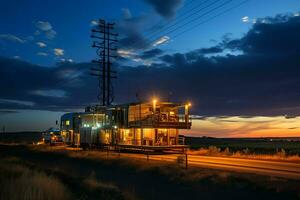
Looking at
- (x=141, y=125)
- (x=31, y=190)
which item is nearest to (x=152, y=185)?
(x=31, y=190)

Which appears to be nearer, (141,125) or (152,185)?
(152,185)

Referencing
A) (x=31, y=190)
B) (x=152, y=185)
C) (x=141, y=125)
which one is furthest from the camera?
(x=141, y=125)

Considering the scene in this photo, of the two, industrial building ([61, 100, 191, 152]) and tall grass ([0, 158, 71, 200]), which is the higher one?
industrial building ([61, 100, 191, 152])

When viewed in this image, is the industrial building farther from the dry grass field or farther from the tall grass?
the tall grass

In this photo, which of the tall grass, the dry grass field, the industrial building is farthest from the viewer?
the industrial building

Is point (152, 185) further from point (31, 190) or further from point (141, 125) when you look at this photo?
point (141, 125)

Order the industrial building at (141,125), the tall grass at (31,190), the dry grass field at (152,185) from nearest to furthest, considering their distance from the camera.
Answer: the tall grass at (31,190)
the dry grass field at (152,185)
the industrial building at (141,125)

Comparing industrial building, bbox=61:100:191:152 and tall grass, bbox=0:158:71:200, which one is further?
industrial building, bbox=61:100:191:152

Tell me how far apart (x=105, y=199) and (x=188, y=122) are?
1004 inches

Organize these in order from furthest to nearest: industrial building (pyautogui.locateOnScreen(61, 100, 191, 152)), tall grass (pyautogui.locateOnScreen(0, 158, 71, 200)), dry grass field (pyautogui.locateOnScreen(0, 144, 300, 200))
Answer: industrial building (pyautogui.locateOnScreen(61, 100, 191, 152)), dry grass field (pyautogui.locateOnScreen(0, 144, 300, 200)), tall grass (pyautogui.locateOnScreen(0, 158, 71, 200))

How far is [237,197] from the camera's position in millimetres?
16062

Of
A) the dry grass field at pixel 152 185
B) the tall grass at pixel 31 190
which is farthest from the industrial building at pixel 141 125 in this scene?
the tall grass at pixel 31 190

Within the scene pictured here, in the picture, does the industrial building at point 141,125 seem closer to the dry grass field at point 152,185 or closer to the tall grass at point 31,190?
the dry grass field at point 152,185

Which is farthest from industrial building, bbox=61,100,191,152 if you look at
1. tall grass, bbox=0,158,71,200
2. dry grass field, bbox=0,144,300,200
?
tall grass, bbox=0,158,71,200
